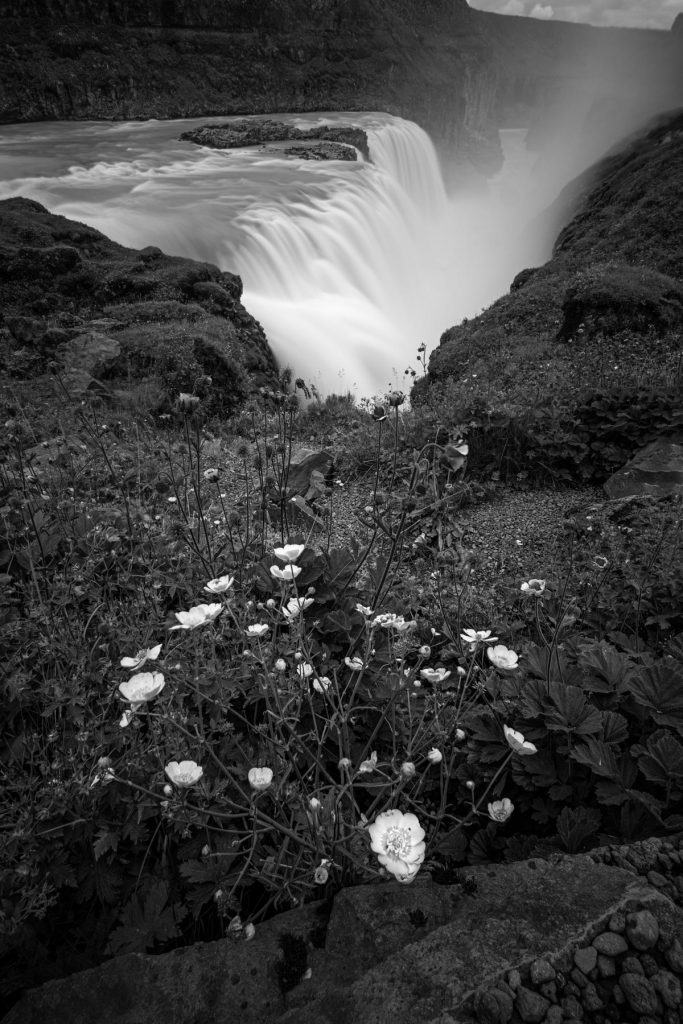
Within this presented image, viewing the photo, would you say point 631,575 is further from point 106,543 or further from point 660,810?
point 106,543

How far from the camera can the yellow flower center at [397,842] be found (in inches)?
43.2

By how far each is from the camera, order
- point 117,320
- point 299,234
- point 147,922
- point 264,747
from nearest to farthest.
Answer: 1. point 147,922
2. point 264,747
3. point 117,320
4. point 299,234

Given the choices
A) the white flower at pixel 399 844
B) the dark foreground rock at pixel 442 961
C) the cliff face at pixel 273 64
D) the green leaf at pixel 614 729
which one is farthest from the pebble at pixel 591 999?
the cliff face at pixel 273 64

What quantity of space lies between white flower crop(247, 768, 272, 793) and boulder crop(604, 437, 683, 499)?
364cm

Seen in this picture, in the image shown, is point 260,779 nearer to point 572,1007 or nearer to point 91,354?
point 572,1007

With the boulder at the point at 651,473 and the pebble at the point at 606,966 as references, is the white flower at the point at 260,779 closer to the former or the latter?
the pebble at the point at 606,966

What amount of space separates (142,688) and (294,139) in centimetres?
3886

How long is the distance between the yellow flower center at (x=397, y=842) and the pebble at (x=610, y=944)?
1.27 feet

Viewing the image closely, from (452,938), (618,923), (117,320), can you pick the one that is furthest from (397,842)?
(117,320)

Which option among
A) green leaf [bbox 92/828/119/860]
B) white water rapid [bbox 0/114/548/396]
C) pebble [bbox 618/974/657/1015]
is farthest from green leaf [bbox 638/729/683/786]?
white water rapid [bbox 0/114/548/396]

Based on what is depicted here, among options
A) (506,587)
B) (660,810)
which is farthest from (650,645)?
(660,810)

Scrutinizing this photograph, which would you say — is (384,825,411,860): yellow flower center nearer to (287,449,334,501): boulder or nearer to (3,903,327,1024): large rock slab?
(3,903,327,1024): large rock slab

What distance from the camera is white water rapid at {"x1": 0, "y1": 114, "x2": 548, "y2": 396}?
14086mm

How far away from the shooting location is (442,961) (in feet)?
3.59
